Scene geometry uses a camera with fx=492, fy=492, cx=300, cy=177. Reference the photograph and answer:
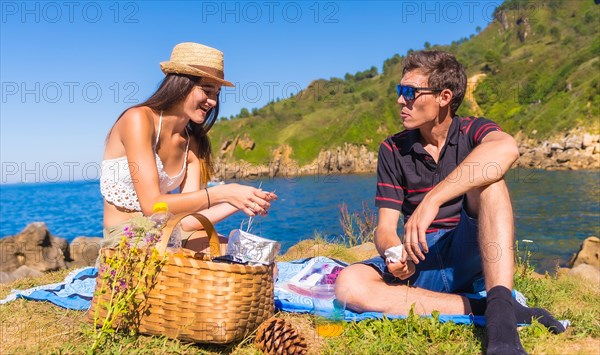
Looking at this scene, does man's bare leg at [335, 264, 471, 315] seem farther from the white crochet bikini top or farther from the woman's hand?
the white crochet bikini top

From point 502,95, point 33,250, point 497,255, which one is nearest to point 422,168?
point 497,255

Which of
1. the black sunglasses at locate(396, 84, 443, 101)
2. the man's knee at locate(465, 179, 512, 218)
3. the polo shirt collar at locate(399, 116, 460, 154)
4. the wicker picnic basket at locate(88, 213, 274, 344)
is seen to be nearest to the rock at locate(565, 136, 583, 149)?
the polo shirt collar at locate(399, 116, 460, 154)

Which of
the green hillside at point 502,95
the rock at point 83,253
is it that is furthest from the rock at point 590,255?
the green hillside at point 502,95

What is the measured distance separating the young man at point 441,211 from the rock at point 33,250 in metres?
8.18

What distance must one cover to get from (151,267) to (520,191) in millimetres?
33724

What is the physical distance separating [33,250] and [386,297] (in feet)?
29.7

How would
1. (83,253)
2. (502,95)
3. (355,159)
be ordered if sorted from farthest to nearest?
(355,159)
(502,95)
(83,253)

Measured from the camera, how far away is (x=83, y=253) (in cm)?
1050

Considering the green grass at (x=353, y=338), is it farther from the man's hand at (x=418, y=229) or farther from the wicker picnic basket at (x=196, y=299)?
the man's hand at (x=418, y=229)

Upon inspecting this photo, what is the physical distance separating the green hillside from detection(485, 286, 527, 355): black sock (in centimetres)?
3787

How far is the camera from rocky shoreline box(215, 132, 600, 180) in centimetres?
4644

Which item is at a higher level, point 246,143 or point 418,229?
point 246,143

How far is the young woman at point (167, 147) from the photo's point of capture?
10.9 feet

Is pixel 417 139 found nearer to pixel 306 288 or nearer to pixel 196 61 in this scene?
pixel 306 288
